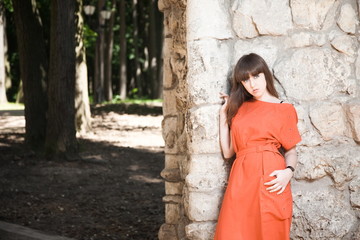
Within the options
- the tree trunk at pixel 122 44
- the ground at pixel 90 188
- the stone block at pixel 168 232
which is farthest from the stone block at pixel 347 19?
the tree trunk at pixel 122 44

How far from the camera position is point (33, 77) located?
33.1 ft

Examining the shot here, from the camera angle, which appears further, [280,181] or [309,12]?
[309,12]

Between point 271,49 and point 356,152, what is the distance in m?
0.85

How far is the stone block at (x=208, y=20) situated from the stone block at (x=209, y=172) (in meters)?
0.76

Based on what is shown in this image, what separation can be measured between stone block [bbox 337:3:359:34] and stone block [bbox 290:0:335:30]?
0.33 feet

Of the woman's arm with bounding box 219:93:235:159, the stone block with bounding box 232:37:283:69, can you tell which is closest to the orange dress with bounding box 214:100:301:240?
the woman's arm with bounding box 219:93:235:159

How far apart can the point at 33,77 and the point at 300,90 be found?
732 centimetres

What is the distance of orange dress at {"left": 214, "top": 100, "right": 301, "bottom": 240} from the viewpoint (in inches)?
126

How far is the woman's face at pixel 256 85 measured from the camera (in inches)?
130

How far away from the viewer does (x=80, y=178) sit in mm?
8555

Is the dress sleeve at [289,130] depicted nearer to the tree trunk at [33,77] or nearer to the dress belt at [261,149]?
the dress belt at [261,149]

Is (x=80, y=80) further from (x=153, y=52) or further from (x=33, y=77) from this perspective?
(x=153, y=52)

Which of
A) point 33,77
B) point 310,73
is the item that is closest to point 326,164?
point 310,73

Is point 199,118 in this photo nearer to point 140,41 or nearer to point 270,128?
point 270,128
